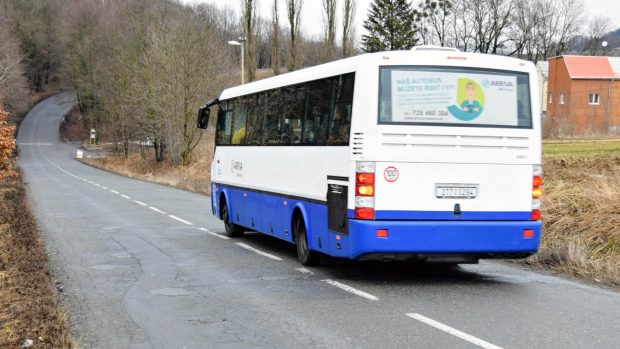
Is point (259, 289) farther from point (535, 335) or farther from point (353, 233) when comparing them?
point (535, 335)

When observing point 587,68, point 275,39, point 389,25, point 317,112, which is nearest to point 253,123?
point 317,112

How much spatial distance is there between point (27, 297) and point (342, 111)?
4443 millimetres

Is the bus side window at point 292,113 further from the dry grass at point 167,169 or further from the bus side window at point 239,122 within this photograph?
the dry grass at point 167,169

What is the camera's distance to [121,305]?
823cm

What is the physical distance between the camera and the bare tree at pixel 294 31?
5925 cm

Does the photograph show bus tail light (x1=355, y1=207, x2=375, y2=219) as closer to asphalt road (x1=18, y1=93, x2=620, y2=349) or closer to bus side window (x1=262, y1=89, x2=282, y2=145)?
asphalt road (x1=18, y1=93, x2=620, y2=349)

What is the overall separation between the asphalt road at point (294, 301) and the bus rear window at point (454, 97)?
82.9 inches

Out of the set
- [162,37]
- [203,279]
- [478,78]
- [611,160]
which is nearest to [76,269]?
[203,279]

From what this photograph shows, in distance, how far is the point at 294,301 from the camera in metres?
8.36

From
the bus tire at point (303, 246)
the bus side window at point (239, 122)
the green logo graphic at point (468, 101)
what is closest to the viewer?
the green logo graphic at point (468, 101)

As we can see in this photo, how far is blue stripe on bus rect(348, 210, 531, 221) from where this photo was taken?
893 centimetres


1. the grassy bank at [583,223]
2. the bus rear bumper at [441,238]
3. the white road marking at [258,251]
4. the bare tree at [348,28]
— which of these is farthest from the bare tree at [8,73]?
the bus rear bumper at [441,238]

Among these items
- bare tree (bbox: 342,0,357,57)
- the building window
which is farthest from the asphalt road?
the building window

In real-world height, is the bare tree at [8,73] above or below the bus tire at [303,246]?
above
